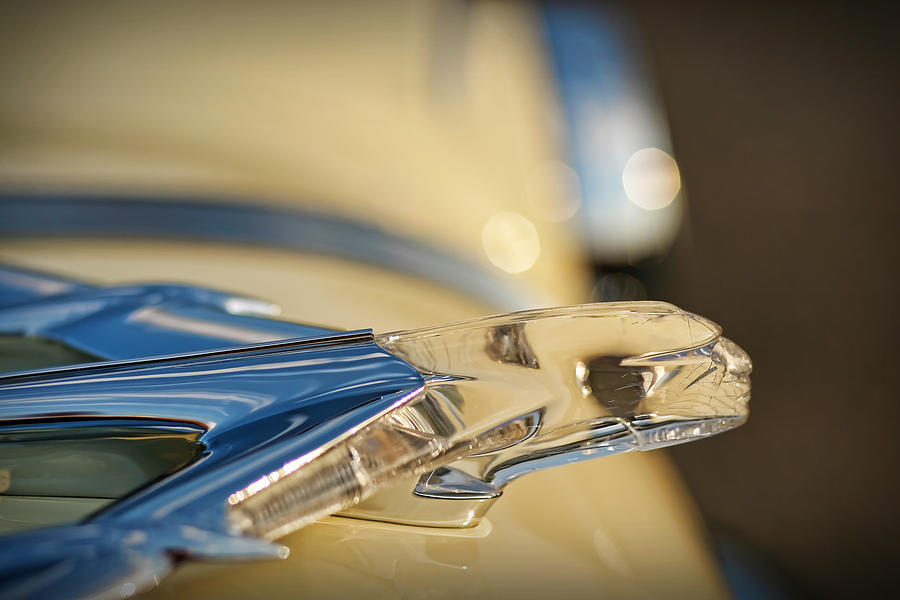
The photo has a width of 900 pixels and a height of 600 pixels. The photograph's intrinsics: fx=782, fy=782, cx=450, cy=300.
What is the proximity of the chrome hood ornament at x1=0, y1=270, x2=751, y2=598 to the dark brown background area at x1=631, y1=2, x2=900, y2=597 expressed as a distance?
1.75ft

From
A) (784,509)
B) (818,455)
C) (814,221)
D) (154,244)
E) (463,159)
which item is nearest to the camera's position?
(154,244)

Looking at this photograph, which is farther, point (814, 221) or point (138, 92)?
point (814, 221)

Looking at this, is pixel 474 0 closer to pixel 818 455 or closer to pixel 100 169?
pixel 100 169

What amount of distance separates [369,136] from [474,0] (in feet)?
1.34

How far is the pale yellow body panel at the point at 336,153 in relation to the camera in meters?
0.63

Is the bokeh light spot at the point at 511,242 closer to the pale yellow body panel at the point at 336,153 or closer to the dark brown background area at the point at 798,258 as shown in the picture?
the pale yellow body panel at the point at 336,153

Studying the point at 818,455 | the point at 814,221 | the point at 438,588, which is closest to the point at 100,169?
the point at 438,588

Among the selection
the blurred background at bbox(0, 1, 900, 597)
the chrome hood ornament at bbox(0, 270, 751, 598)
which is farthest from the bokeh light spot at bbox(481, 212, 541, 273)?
the chrome hood ornament at bbox(0, 270, 751, 598)

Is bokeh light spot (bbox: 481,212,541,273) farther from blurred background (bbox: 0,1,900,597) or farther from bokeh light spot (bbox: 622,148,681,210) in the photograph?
bokeh light spot (bbox: 622,148,681,210)

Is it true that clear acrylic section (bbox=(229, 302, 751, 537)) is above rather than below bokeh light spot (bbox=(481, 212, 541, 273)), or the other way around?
below

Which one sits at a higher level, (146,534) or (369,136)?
(369,136)

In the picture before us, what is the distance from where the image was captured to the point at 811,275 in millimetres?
3236

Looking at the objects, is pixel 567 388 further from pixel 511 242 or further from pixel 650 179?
pixel 650 179

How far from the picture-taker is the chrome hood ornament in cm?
43
